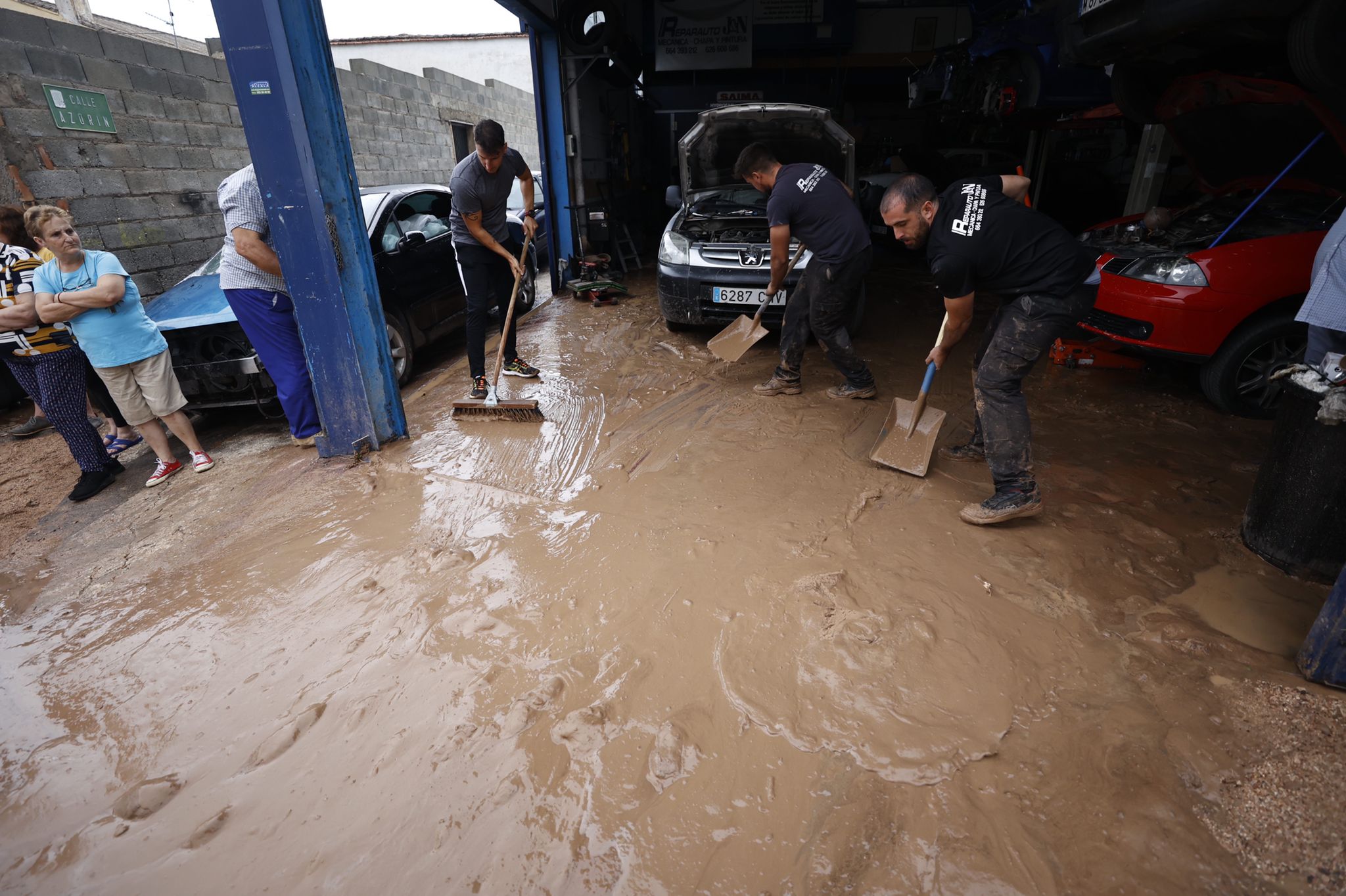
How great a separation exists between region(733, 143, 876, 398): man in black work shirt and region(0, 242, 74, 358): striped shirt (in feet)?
13.8

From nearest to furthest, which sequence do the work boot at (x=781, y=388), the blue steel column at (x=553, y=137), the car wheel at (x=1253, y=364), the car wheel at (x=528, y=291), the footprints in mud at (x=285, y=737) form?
1. the footprints in mud at (x=285, y=737)
2. the car wheel at (x=1253, y=364)
3. the work boot at (x=781, y=388)
4. the car wheel at (x=528, y=291)
5. the blue steel column at (x=553, y=137)

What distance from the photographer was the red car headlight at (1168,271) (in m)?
3.87

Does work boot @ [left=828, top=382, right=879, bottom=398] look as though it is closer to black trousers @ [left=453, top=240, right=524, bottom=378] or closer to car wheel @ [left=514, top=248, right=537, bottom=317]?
black trousers @ [left=453, top=240, right=524, bottom=378]

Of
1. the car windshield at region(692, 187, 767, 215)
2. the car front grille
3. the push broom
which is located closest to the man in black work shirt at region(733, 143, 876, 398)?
the car front grille

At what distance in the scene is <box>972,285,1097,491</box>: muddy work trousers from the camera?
9.32ft

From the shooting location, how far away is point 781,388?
14.5 ft

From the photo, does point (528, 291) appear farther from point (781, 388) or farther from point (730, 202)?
point (781, 388)

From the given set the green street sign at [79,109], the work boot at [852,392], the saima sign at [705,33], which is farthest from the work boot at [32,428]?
the saima sign at [705,33]

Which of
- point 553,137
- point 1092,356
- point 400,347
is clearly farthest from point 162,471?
point 1092,356

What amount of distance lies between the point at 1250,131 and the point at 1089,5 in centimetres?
137

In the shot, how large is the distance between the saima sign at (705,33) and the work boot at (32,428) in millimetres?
9379

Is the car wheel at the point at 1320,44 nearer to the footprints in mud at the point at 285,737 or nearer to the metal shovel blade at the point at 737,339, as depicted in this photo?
the metal shovel blade at the point at 737,339

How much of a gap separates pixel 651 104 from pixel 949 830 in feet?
43.5

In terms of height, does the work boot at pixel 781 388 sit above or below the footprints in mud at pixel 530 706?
above
